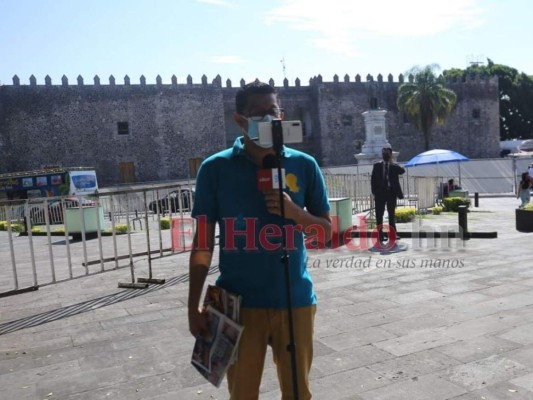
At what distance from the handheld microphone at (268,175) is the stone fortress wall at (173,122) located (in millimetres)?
34706

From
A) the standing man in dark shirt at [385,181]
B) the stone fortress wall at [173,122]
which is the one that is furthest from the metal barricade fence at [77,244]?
the stone fortress wall at [173,122]

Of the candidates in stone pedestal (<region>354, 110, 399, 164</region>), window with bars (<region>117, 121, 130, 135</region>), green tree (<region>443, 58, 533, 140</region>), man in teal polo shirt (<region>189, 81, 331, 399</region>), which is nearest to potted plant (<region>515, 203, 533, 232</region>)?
man in teal polo shirt (<region>189, 81, 331, 399</region>)

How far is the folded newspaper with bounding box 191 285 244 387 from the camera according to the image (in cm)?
202

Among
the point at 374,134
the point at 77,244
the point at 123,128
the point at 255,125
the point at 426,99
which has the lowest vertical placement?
the point at 77,244

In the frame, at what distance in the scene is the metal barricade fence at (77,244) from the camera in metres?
5.90

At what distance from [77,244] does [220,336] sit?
Answer: 9.32 m

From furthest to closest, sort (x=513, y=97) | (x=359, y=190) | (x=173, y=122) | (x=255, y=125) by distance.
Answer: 1. (x=513, y=97)
2. (x=173, y=122)
3. (x=359, y=190)
4. (x=255, y=125)

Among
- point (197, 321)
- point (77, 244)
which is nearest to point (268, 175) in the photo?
point (197, 321)

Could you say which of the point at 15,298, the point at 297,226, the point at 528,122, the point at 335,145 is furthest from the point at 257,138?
the point at 528,122

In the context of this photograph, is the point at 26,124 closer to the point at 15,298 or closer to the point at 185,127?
the point at 185,127

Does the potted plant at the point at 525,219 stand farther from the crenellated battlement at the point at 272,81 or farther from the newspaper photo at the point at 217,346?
the crenellated battlement at the point at 272,81

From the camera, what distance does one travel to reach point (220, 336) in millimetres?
2047

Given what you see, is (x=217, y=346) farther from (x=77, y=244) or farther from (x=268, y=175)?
(x=77, y=244)

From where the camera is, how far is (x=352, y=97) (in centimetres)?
4216
